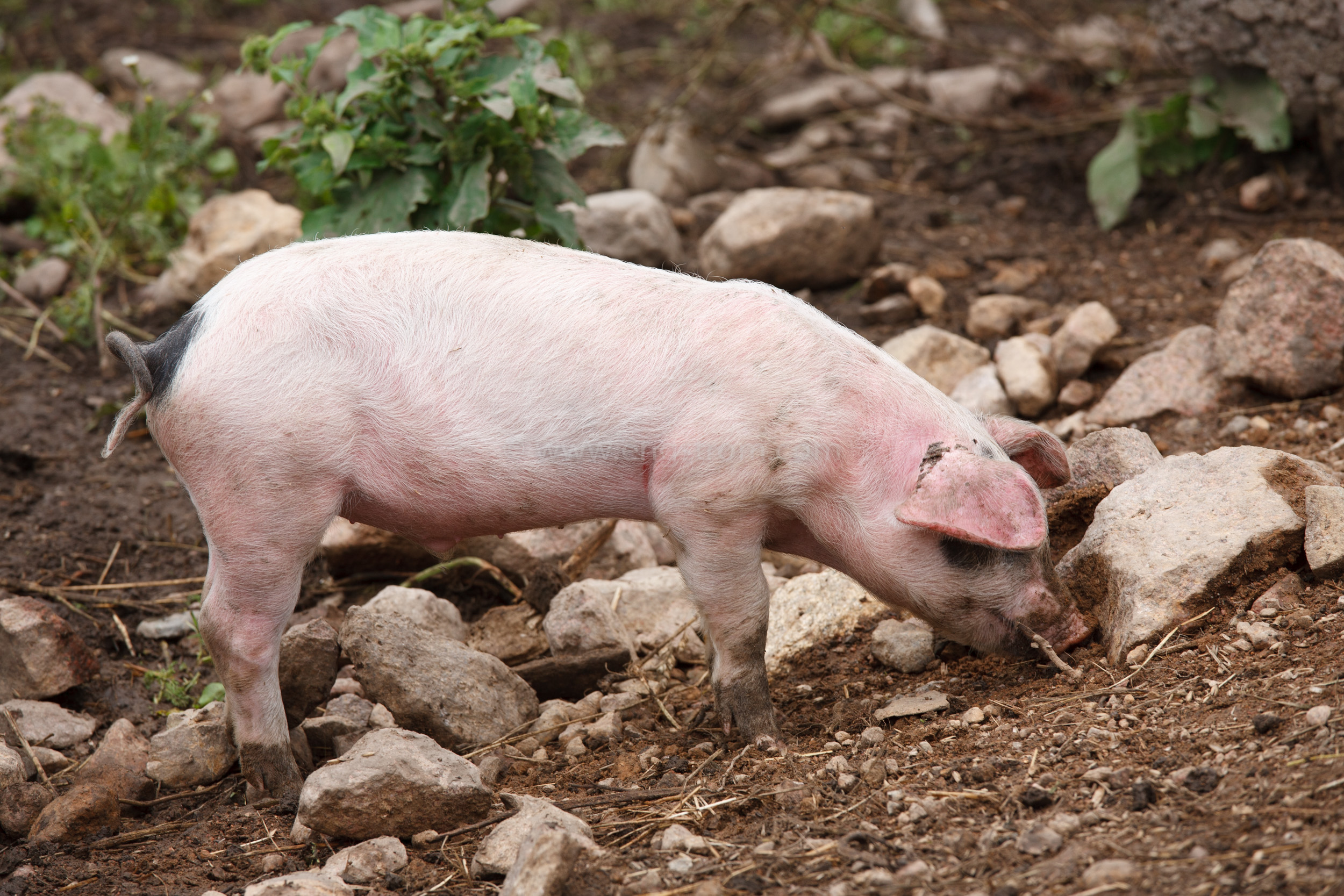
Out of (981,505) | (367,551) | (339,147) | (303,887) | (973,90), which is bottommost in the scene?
(367,551)

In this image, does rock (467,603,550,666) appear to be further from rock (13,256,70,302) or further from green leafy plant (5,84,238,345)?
rock (13,256,70,302)

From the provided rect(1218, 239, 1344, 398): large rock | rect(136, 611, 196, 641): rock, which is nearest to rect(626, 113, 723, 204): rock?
rect(1218, 239, 1344, 398): large rock

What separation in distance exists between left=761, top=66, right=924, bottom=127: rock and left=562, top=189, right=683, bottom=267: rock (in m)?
2.84

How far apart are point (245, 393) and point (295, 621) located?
150 cm

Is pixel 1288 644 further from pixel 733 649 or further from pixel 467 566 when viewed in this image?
pixel 467 566

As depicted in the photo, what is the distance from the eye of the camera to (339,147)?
4.87 metres

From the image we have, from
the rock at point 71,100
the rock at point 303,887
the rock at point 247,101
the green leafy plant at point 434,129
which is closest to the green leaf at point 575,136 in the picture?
the green leafy plant at point 434,129

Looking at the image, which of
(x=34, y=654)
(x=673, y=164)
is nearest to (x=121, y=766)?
(x=34, y=654)

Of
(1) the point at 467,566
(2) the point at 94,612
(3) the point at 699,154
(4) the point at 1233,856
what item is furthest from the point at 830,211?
(4) the point at 1233,856

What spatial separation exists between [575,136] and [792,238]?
187 centimetres

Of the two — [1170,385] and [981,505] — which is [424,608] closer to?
[981,505]

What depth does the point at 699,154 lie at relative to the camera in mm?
8602

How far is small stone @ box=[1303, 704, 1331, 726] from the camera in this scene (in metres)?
2.97

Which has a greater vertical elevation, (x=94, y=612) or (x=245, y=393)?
(x=245, y=393)
